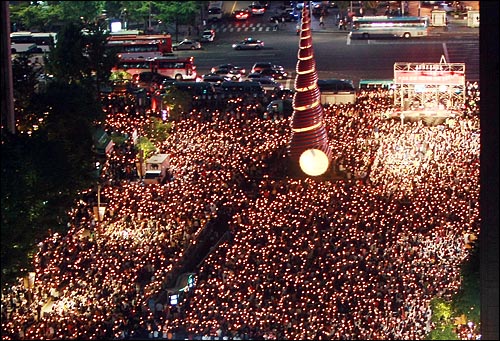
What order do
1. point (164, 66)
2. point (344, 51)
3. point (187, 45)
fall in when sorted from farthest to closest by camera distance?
point (187, 45) → point (344, 51) → point (164, 66)

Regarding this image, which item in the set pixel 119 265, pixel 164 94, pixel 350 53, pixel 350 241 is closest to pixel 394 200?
pixel 350 241

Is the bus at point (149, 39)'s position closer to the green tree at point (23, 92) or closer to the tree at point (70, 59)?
the tree at point (70, 59)

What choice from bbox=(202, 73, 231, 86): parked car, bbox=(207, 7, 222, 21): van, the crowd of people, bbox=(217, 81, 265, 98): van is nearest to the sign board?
the crowd of people

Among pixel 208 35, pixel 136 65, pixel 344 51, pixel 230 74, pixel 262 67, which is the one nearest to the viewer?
pixel 230 74

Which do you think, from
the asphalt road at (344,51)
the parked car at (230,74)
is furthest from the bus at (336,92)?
the parked car at (230,74)

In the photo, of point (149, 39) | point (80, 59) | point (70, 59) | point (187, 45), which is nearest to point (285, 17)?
point (187, 45)

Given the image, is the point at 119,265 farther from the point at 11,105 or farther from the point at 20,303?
the point at 11,105

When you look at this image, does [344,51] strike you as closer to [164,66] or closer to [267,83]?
[164,66]
